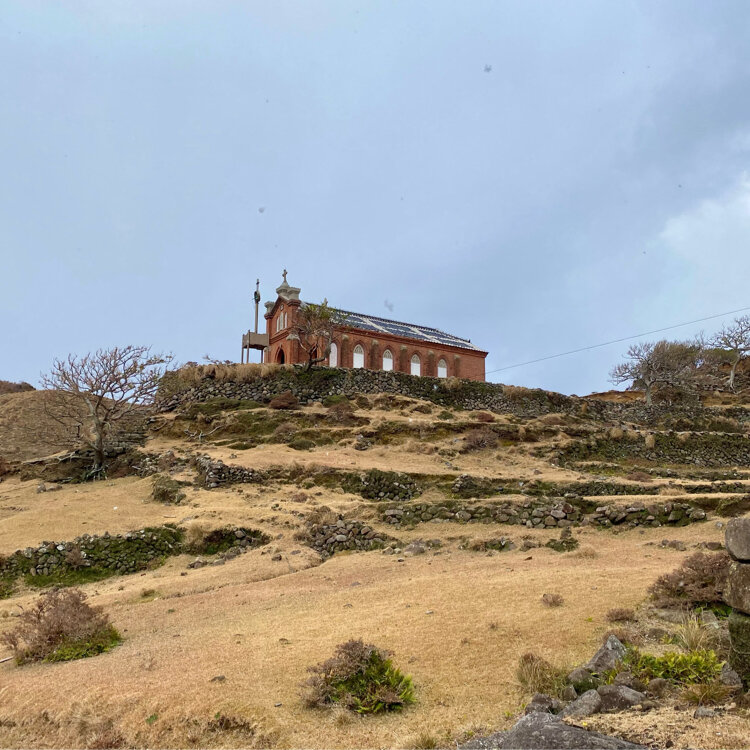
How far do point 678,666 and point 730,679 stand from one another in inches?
26.5

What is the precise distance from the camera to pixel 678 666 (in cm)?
663

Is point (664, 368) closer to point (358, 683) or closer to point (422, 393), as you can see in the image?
point (422, 393)

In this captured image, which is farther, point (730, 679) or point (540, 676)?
point (540, 676)

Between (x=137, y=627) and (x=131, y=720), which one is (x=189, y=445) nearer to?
(x=137, y=627)

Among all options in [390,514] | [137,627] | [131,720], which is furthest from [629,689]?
[390,514]

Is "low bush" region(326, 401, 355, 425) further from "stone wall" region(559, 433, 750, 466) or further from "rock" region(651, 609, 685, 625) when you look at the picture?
"rock" region(651, 609, 685, 625)

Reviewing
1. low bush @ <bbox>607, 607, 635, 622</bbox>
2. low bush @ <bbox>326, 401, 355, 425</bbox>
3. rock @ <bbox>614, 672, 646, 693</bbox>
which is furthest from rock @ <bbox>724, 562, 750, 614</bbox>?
low bush @ <bbox>326, 401, 355, 425</bbox>

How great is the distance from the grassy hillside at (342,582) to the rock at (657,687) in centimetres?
20

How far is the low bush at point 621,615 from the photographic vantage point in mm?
8453

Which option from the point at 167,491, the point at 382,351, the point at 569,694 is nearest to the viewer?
the point at 569,694

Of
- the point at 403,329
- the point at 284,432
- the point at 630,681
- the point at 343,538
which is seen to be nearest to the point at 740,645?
the point at 630,681

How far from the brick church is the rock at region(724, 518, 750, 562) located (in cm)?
3582

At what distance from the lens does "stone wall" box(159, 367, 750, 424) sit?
35312mm

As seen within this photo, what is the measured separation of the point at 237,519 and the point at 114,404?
1408cm
